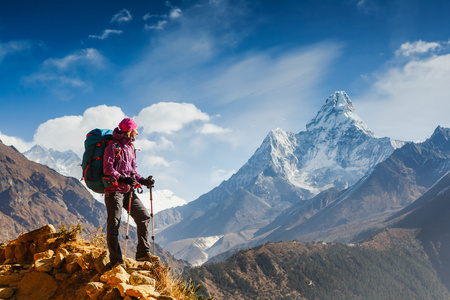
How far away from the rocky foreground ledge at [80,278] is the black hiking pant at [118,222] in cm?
26

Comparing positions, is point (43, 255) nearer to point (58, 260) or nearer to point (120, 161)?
point (58, 260)

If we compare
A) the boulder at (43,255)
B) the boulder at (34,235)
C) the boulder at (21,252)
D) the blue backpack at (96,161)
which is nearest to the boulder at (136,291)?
the blue backpack at (96,161)

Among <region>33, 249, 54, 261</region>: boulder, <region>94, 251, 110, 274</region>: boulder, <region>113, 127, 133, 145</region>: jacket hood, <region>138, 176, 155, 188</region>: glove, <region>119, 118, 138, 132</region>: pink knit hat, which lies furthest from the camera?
<region>138, 176, 155, 188</region>: glove

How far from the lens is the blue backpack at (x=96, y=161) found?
8.60 metres

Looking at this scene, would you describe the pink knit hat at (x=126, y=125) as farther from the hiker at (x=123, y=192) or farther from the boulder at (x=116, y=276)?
the boulder at (x=116, y=276)

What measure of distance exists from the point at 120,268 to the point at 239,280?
191m

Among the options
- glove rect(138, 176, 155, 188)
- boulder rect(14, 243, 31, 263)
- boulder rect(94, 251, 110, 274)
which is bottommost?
boulder rect(94, 251, 110, 274)

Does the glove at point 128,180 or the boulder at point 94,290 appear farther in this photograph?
the glove at point 128,180

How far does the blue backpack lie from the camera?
8.60 meters

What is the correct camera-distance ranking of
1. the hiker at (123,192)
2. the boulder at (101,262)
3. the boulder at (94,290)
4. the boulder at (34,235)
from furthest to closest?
the boulder at (34,235) → the hiker at (123,192) → the boulder at (101,262) → the boulder at (94,290)

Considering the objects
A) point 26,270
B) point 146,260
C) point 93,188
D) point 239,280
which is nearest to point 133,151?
point 93,188

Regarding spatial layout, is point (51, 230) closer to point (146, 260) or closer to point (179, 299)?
point (146, 260)

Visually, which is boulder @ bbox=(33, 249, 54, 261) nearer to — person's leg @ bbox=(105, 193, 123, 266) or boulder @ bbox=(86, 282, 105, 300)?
person's leg @ bbox=(105, 193, 123, 266)

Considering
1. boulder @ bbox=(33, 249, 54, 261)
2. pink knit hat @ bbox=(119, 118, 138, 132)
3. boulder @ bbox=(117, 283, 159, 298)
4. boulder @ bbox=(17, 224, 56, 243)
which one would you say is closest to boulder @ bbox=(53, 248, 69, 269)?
boulder @ bbox=(33, 249, 54, 261)
